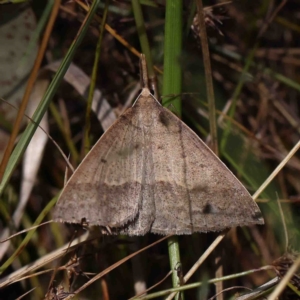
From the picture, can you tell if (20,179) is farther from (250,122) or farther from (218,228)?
(250,122)

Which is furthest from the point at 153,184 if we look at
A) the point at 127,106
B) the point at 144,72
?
the point at 127,106

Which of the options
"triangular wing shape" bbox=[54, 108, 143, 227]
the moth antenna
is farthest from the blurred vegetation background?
"triangular wing shape" bbox=[54, 108, 143, 227]

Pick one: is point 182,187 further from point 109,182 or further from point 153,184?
point 109,182

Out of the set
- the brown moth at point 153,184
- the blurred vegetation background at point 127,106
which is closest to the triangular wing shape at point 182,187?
the brown moth at point 153,184

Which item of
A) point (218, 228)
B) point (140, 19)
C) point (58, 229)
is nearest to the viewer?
point (218, 228)

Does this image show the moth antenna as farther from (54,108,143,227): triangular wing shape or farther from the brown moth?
(54,108,143,227): triangular wing shape

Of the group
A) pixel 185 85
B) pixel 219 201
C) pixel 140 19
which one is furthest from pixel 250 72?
pixel 219 201
